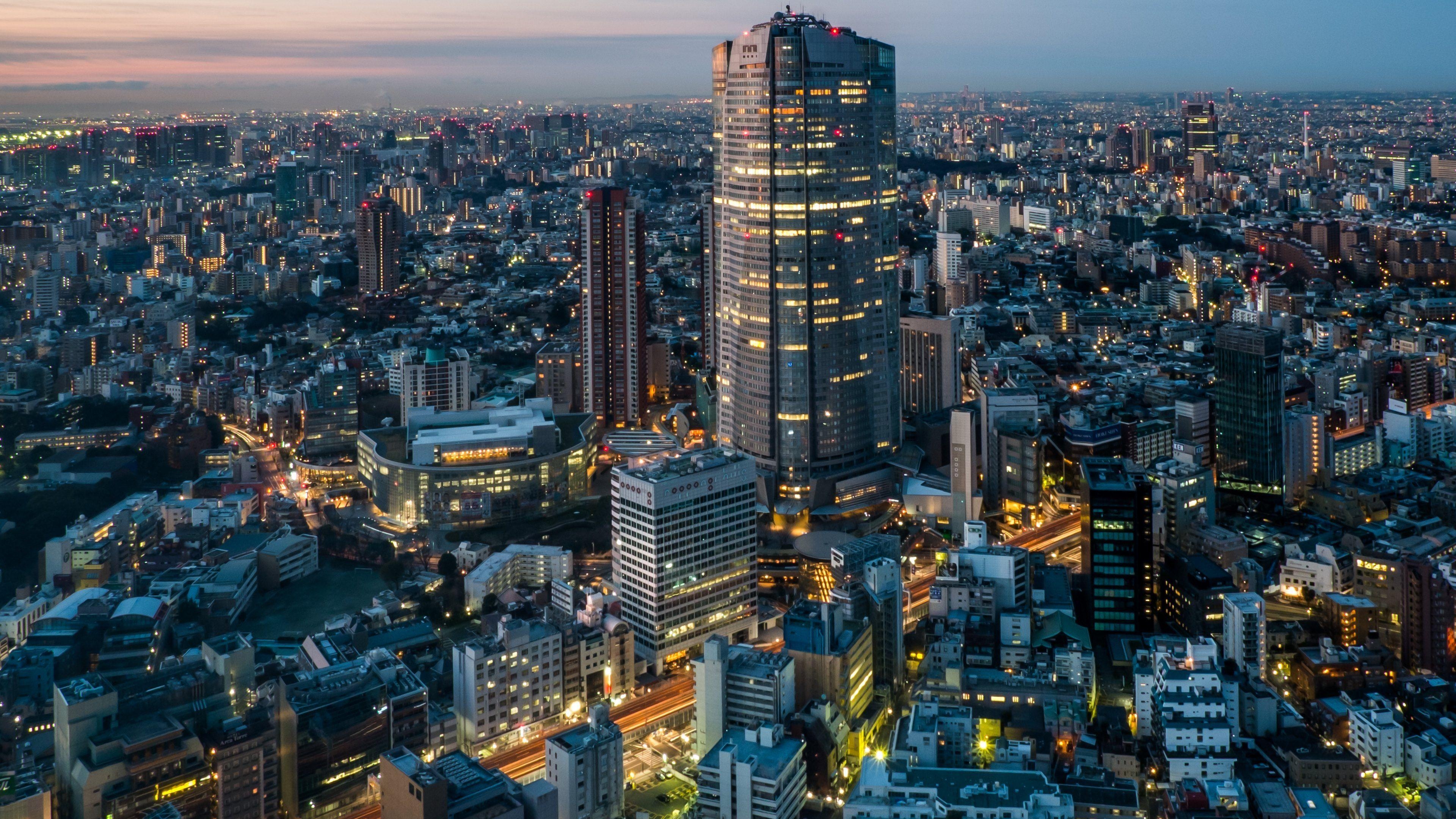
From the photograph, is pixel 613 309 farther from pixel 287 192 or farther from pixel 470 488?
pixel 287 192

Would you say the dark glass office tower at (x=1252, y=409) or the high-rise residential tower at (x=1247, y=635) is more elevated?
the dark glass office tower at (x=1252, y=409)

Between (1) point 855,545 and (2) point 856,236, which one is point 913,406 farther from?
(1) point 855,545

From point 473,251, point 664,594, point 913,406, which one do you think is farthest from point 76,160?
point 664,594

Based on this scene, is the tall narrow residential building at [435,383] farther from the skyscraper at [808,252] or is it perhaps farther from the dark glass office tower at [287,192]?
the dark glass office tower at [287,192]

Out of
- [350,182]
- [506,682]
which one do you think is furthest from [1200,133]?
[506,682]

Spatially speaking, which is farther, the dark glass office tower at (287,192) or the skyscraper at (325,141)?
the skyscraper at (325,141)

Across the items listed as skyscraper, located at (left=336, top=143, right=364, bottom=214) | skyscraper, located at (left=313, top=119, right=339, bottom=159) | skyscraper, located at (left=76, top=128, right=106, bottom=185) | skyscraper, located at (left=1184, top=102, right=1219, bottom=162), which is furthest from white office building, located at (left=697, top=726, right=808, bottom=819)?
skyscraper, located at (left=1184, top=102, right=1219, bottom=162)

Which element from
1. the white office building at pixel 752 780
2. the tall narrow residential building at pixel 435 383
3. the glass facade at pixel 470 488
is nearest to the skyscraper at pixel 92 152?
the tall narrow residential building at pixel 435 383
